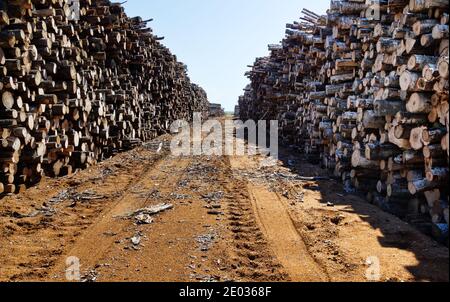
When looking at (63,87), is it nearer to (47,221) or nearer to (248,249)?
(47,221)

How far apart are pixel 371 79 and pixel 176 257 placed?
5048 mm

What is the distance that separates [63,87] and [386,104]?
6.14m

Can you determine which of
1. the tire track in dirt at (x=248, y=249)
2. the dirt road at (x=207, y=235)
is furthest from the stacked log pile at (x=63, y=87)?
the tire track in dirt at (x=248, y=249)

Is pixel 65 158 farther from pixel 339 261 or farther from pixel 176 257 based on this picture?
pixel 339 261

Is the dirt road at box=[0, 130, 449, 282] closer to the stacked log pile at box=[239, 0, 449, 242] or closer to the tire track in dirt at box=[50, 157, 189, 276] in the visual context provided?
the tire track in dirt at box=[50, 157, 189, 276]

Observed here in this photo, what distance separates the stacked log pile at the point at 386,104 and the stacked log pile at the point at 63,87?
566cm

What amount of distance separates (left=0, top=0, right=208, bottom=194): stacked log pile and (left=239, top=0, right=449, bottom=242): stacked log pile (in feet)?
18.6

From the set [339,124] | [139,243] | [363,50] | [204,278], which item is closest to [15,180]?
[139,243]

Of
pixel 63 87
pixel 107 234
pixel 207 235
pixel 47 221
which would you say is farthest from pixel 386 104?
pixel 63 87

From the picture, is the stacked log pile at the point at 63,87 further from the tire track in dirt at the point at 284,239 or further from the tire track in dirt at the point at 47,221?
the tire track in dirt at the point at 284,239

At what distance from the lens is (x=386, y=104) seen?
6199mm

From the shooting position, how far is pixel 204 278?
13.0ft

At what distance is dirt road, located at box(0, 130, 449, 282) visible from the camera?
4113 mm
